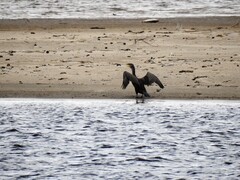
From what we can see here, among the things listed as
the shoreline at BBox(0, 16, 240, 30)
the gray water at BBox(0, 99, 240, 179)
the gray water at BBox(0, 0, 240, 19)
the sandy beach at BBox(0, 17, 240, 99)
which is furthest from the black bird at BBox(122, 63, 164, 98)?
the gray water at BBox(0, 0, 240, 19)

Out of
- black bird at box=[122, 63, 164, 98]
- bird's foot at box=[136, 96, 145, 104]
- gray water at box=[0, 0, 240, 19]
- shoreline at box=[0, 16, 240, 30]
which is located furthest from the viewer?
gray water at box=[0, 0, 240, 19]

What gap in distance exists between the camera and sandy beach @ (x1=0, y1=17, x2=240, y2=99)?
1839 cm

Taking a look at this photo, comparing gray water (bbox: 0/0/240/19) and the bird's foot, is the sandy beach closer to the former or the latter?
the bird's foot

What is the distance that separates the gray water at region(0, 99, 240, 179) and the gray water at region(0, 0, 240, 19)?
10011mm

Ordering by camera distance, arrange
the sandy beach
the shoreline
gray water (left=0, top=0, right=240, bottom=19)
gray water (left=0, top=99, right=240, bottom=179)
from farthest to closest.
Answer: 1. gray water (left=0, top=0, right=240, bottom=19)
2. the shoreline
3. the sandy beach
4. gray water (left=0, top=99, right=240, bottom=179)

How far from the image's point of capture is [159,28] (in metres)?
23.8

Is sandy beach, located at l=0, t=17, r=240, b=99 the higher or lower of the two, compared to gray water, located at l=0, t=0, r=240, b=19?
lower

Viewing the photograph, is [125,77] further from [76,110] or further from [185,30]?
[185,30]

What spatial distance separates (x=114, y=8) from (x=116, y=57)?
8.63 meters

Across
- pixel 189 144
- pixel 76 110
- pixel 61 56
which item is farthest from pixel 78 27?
pixel 189 144

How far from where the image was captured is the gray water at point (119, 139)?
12414 mm

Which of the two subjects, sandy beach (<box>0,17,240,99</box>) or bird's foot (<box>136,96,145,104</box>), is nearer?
bird's foot (<box>136,96,145,104</box>)

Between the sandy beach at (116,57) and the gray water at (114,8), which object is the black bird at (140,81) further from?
the gray water at (114,8)

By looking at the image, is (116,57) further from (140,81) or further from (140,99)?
(140,81)
